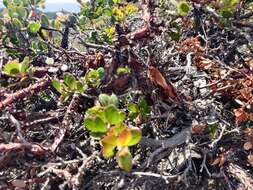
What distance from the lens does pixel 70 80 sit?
111 cm

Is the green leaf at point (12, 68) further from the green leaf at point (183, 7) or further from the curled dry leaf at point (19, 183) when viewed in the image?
the green leaf at point (183, 7)

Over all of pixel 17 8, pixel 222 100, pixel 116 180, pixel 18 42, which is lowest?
pixel 116 180

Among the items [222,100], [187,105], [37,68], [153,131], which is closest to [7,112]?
[37,68]

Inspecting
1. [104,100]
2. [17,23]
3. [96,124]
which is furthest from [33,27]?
[96,124]

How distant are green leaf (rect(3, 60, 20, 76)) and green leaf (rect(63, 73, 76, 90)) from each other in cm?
15

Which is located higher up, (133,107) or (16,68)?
(16,68)

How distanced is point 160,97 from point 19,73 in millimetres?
394

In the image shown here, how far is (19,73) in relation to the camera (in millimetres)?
1184

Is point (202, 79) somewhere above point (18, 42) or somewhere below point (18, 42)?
below

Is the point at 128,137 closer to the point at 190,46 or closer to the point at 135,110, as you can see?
the point at 135,110

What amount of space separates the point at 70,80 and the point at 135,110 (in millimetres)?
185

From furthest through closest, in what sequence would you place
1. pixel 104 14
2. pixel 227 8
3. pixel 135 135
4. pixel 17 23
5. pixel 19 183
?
1. pixel 104 14
2. pixel 17 23
3. pixel 227 8
4. pixel 19 183
5. pixel 135 135

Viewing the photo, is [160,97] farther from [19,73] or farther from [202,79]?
[19,73]

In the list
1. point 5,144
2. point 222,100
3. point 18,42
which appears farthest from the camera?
point 18,42
